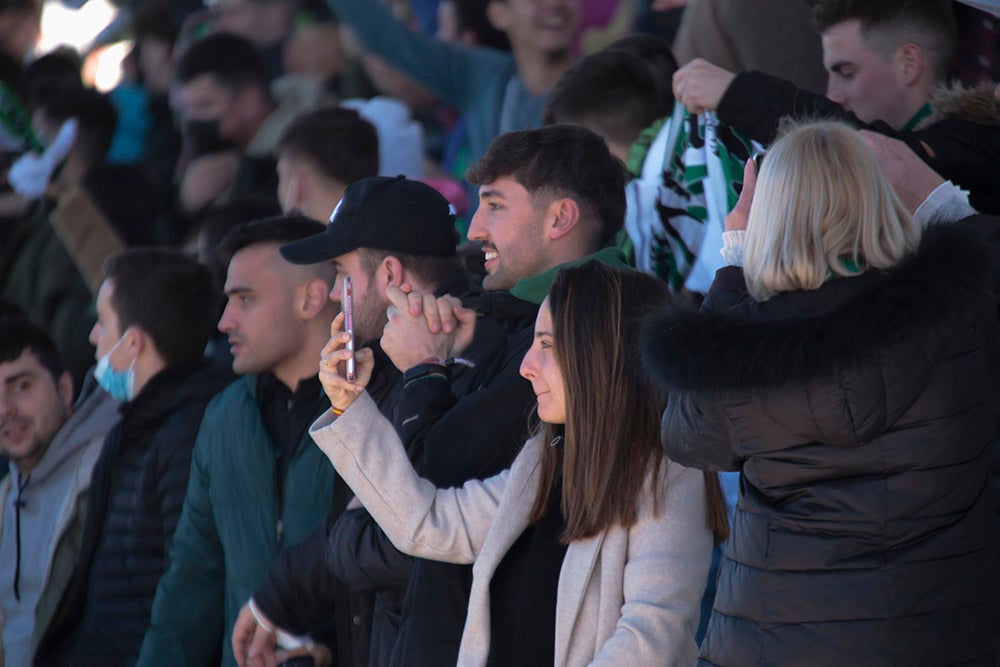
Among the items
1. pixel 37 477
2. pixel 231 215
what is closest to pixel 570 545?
pixel 37 477

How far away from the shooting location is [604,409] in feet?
11.3

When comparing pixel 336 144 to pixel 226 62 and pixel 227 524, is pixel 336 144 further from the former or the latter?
pixel 227 524

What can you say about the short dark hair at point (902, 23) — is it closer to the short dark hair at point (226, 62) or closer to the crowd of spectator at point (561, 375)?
the crowd of spectator at point (561, 375)

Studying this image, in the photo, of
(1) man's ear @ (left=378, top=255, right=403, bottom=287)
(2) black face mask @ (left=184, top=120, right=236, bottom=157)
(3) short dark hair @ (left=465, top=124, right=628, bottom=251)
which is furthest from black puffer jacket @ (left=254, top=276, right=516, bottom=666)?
(2) black face mask @ (left=184, top=120, right=236, bottom=157)

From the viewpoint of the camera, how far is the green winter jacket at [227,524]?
4926 millimetres

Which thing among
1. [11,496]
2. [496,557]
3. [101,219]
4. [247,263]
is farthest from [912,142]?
[101,219]

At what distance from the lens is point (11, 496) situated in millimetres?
5969

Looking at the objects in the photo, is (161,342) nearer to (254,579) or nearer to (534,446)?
(254,579)

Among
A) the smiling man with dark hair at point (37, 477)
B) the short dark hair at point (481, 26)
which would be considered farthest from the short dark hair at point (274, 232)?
the short dark hair at point (481, 26)

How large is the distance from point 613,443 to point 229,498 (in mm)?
1945

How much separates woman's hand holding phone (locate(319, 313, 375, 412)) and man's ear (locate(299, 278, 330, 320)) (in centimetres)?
144

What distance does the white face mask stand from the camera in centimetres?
581

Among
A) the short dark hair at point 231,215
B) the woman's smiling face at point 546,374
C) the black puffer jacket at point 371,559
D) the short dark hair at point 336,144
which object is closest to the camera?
the woman's smiling face at point 546,374

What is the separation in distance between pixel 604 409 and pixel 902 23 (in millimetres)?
1883
